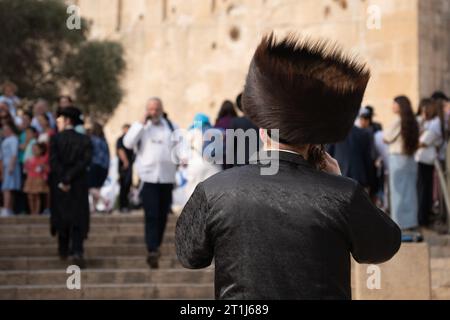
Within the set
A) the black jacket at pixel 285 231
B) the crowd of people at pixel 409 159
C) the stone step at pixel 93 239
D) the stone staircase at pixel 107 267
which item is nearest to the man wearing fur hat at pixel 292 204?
the black jacket at pixel 285 231

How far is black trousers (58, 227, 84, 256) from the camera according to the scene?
991cm

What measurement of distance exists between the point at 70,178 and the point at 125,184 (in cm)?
494

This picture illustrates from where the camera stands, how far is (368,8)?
19891mm

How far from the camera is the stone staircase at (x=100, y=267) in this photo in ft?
29.8

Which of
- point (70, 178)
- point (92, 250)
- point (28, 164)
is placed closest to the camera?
point (70, 178)

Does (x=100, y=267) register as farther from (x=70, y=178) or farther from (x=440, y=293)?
(x=440, y=293)

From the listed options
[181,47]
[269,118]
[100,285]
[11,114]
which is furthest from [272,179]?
[181,47]

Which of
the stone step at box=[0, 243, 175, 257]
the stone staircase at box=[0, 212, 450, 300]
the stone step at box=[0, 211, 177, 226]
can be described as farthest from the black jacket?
the stone step at box=[0, 211, 177, 226]

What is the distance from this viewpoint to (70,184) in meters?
10.0

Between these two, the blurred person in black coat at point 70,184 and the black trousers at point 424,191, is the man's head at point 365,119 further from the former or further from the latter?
the blurred person in black coat at point 70,184

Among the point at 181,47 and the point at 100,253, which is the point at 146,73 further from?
the point at 100,253

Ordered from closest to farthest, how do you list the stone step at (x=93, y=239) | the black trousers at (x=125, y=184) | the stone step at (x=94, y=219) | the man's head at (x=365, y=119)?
1. the stone step at (x=93, y=239)
2. the stone step at (x=94, y=219)
3. the man's head at (x=365, y=119)
4. the black trousers at (x=125, y=184)

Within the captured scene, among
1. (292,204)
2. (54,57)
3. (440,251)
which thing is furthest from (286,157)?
(54,57)

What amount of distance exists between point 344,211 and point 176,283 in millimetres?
6343
